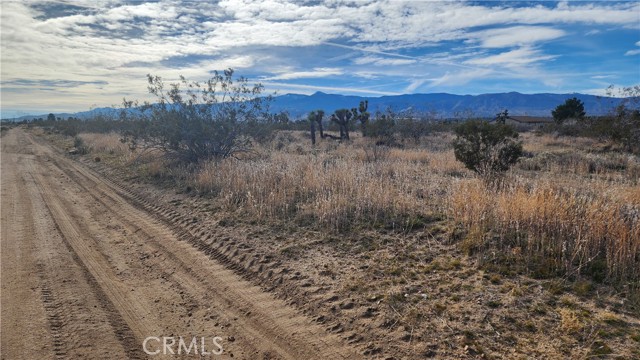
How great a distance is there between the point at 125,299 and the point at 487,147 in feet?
31.4

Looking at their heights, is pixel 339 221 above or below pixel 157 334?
above

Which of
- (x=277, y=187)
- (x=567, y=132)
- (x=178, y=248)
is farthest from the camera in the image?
(x=567, y=132)

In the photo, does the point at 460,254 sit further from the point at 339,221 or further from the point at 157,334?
the point at 157,334

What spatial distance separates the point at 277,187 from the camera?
9297mm

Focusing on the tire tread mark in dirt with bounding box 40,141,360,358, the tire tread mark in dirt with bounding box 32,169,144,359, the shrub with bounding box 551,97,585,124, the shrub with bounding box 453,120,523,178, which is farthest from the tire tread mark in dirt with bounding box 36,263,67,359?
the shrub with bounding box 551,97,585,124

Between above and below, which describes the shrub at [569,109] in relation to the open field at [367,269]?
above

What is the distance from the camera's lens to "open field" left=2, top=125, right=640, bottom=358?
3.88 metres

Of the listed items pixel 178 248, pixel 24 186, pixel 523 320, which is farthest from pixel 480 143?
pixel 24 186

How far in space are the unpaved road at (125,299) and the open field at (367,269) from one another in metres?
0.03

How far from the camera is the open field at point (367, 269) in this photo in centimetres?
388

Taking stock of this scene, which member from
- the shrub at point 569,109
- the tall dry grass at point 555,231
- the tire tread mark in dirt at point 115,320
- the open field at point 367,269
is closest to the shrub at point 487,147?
the open field at point 367,269

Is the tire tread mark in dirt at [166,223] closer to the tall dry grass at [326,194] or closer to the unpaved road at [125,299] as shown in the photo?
the unpaved road at [125,299]

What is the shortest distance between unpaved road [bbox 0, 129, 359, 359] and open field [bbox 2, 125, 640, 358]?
0.03 meters

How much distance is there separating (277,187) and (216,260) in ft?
11.1
